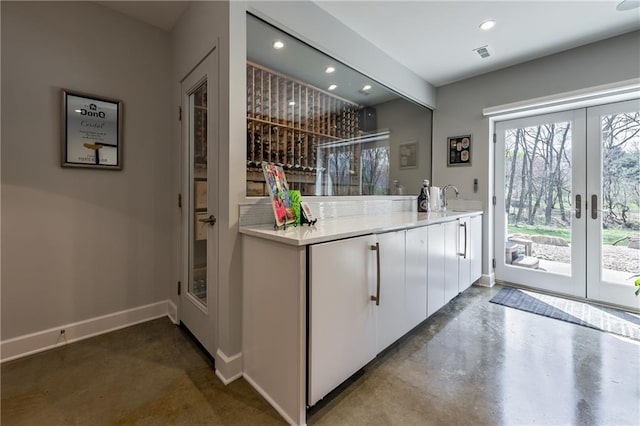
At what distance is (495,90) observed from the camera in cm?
332

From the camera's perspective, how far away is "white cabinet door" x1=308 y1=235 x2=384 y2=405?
4.39 feet

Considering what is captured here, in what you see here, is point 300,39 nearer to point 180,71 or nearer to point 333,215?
point 180,71

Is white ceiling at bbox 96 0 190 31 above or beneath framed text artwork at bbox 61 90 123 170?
→ above

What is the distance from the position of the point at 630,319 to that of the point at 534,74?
259cm

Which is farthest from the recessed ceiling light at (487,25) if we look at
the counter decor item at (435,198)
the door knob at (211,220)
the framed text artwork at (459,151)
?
the door knob at (211,220)

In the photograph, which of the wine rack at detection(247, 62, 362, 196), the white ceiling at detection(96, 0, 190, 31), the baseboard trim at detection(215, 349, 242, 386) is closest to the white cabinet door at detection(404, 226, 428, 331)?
the wine rack at detection(247, 62, 362, 196)

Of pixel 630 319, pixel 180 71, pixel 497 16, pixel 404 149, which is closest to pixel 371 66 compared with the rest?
pixel 497 16

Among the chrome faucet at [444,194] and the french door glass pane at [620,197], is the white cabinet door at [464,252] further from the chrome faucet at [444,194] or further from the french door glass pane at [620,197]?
the french door glass pane at [620,197]

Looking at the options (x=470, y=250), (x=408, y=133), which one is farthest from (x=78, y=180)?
(x=470, y=250)

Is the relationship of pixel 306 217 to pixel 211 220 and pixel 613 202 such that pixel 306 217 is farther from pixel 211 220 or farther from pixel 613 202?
pixel 613 202

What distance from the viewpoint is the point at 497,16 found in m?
2.34

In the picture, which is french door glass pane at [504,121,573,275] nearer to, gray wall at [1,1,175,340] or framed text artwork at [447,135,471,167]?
framed text artwork at [447,135,471,167]

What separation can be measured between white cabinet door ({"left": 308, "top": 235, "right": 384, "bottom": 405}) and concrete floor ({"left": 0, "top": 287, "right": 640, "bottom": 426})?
0.64 ft

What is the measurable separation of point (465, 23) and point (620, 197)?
7.51 feet
